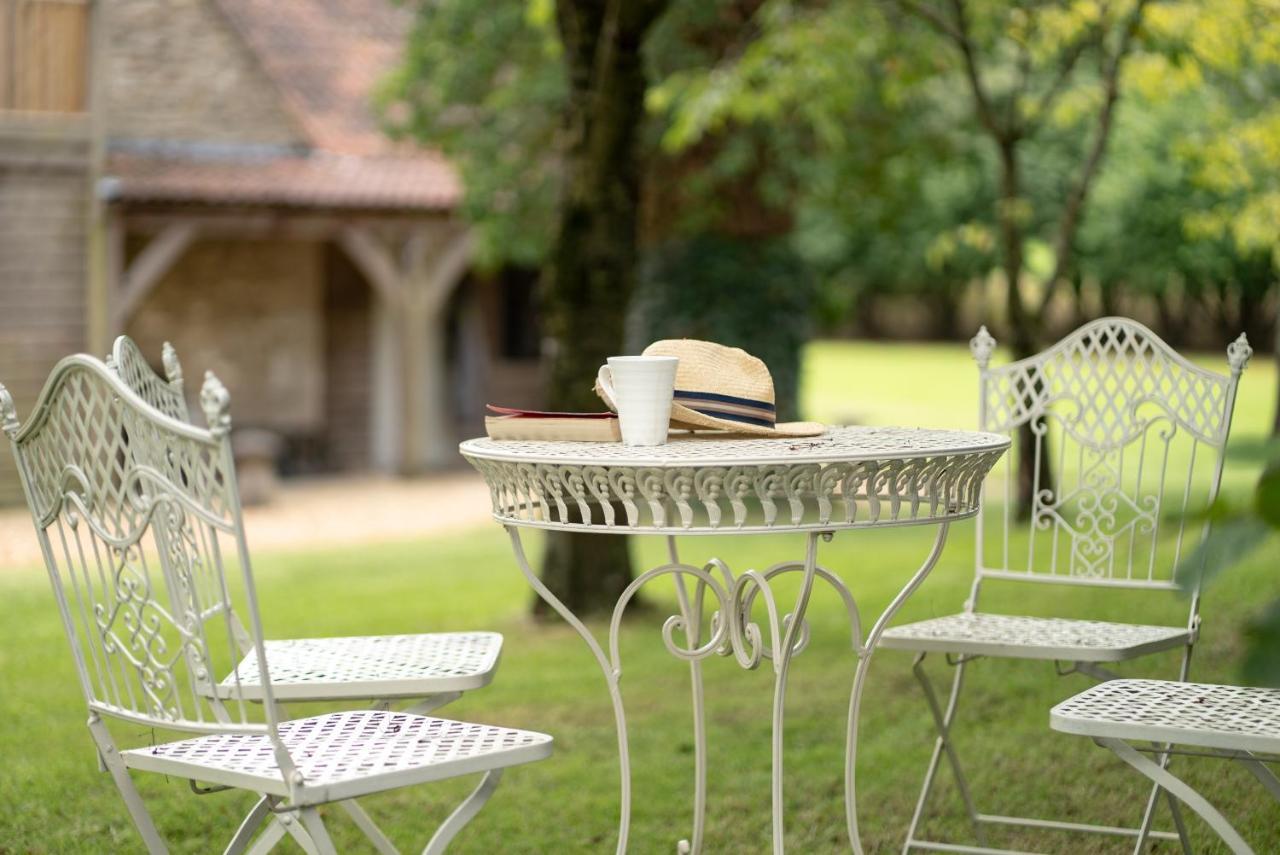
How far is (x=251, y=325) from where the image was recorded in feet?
47.1

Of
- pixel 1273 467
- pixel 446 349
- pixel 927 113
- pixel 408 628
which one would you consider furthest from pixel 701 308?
pixel 1273 467

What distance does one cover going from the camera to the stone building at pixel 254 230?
488 inches

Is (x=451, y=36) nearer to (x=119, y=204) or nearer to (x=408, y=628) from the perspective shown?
(x=119, y=204)

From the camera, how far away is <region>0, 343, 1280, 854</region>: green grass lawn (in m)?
4.02

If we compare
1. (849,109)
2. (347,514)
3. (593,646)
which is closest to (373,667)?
(593,646)

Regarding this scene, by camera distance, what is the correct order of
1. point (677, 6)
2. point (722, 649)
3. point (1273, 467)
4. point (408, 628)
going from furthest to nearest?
point (677, 6)
point (408, 628)
point (722, 649)
point (1273, 467)

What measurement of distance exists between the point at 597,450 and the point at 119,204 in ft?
35.4

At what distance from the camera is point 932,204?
26109 mm

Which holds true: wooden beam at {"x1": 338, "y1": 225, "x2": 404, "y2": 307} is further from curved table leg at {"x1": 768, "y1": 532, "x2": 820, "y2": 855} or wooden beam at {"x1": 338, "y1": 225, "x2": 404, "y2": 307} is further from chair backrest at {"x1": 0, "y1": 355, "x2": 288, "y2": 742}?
chair backrest at {"x1": 0, "y1": 355, "x2": 288, "y2": 742}

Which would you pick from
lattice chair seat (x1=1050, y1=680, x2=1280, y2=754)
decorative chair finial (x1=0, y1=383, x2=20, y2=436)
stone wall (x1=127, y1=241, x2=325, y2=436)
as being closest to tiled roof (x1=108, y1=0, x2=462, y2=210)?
stone wall (x1=127, y1=241, x2=325, y2=436)

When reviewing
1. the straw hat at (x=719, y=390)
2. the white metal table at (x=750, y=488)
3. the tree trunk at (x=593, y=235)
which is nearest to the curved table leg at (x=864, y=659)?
the white metal table at (x=750, y=488)

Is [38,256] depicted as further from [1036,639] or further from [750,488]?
[750,488]

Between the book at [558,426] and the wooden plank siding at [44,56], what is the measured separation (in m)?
9.74

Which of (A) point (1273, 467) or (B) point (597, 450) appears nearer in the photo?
(A) point (1273, 467)
